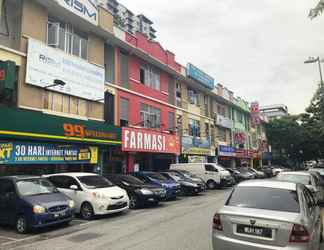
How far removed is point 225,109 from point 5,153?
113 ft

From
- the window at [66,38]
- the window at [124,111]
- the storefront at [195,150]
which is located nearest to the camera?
the window at [66,38]

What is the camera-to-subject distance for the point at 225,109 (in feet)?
144

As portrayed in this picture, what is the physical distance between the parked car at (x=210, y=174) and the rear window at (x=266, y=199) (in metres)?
18.6

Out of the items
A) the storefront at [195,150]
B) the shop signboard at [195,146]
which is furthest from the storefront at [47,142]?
the storefront at [195,150]

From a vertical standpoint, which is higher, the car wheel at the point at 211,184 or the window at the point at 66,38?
the window at the point at 66,38

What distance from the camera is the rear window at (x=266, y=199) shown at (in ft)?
19.2

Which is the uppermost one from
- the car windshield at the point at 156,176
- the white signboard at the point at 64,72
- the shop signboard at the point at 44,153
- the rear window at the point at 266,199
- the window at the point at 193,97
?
the window at the point at 193,97

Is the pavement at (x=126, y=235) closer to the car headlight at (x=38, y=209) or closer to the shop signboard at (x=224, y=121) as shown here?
the car headlight at (x=38, y=209)

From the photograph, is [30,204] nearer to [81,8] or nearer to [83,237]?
[83,237]

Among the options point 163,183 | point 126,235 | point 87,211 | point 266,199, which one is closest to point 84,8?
point 163,183

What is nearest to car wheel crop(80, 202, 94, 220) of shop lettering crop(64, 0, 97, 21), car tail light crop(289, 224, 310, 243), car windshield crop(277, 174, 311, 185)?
car windshield crop(277, 174, 311, 185)

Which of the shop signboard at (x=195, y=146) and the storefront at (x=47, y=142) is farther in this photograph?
the shop signboard at (x=195, y=146)

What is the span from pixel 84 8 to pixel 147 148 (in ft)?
31.7

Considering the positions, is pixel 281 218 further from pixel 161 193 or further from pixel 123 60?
pixel 123 60
